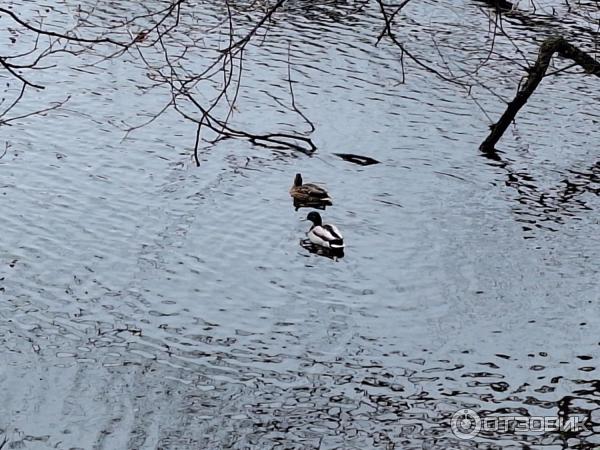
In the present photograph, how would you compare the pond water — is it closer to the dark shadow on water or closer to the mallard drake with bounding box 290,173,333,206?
the dark shadow on water

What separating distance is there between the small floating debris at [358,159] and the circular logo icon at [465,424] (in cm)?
635

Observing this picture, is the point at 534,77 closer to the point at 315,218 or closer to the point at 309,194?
the point at 309,194

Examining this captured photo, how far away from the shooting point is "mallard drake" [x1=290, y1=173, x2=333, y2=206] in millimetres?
13719

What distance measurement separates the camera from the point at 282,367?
405 inches

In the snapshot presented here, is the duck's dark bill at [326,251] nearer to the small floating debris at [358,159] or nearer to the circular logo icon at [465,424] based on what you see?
the small floating debris at [358,159]

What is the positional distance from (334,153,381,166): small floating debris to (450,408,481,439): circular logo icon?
635 centimetres

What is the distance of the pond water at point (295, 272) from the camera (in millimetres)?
9578

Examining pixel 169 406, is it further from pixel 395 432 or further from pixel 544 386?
pixel 544 386

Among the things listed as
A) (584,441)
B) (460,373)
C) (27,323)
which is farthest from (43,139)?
(584,441)

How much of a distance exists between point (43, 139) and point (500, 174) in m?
6.48

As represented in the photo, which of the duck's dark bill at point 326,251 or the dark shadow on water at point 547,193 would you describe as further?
the dark shadow on water at point 547,193

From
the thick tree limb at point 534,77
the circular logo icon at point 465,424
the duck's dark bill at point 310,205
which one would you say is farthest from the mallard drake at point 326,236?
the thick tree limb at point 534,77

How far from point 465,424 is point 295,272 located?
3.44 metres

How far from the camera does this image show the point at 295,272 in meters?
12.3
